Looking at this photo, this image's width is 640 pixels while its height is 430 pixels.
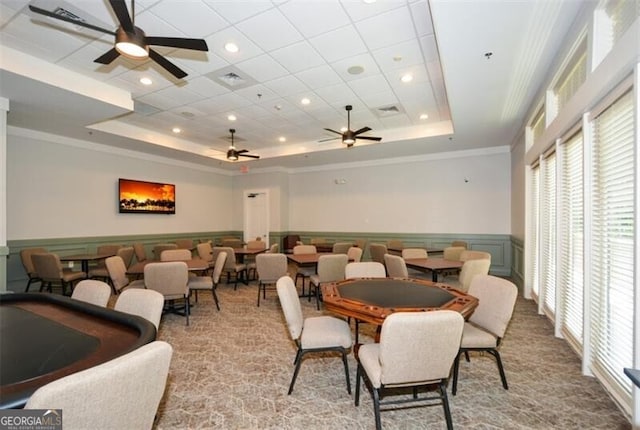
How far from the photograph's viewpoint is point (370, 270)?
351cm

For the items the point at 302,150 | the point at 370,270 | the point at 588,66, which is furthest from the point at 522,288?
the point at 302,150

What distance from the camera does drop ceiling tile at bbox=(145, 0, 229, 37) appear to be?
2.83m

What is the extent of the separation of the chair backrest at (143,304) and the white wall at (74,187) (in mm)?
5460

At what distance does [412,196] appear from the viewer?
26.6 ft

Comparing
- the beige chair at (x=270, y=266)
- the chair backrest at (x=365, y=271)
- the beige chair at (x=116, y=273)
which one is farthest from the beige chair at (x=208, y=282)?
the chair backrest at (x=365, y=271)

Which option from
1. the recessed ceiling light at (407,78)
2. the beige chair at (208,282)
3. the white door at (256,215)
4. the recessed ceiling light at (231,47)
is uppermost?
the recessed ceiling light at (407,78)

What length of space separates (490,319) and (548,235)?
2404 millimetres

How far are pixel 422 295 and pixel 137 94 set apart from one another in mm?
5108

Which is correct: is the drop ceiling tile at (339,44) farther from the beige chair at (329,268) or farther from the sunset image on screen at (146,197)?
the sunset image on screen at (146,197)

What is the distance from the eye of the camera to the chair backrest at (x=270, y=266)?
489cm

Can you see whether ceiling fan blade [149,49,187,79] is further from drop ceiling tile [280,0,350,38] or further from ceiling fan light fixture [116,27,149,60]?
drop ceiling tile [280,0,350,38]

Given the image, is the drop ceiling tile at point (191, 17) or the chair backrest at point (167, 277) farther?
the chair backrest at point (167, 277)

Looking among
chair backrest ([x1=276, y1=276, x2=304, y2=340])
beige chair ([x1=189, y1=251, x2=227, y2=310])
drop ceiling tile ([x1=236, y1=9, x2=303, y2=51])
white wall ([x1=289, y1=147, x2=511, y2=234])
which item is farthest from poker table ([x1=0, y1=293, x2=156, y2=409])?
white wall ([x1=289, y1=147, x2=511, y2=234])

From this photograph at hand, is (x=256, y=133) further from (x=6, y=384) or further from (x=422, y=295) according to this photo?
(x=6, y=384)
